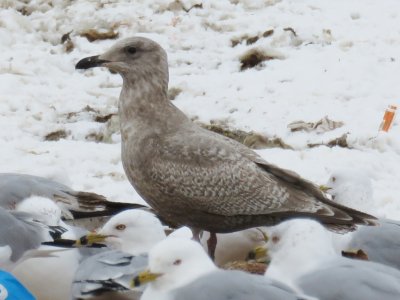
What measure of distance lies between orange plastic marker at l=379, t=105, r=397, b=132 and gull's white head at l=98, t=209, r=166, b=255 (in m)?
2.74

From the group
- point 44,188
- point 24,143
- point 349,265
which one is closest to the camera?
point 349,265

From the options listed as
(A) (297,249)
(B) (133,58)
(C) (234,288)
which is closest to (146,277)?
(C) (234,288)

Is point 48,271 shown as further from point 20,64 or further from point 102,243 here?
point 20,64

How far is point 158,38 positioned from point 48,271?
4.46 meters

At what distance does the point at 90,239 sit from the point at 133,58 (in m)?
1.13

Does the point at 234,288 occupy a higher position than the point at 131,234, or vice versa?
the point at 234,288

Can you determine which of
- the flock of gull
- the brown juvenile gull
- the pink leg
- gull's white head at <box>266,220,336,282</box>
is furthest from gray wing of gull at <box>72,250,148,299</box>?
the pink leg

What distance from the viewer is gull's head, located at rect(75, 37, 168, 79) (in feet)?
18.9

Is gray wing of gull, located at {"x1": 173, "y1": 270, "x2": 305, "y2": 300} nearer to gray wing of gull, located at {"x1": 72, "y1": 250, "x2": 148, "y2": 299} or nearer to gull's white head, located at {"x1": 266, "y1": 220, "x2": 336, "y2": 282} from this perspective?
gull's white head, located at {"x1": 266, "y1": 220, "x2": 336, "y2": 282}

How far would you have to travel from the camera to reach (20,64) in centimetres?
861

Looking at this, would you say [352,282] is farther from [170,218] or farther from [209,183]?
[170,218]

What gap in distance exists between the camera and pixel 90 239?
5094mm

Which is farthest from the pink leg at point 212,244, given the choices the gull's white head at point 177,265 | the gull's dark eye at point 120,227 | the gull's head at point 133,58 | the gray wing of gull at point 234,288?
the gray wing of gull at point 234,288

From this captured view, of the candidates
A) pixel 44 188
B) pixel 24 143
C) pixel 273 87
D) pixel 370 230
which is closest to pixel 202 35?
pixel 273 87
